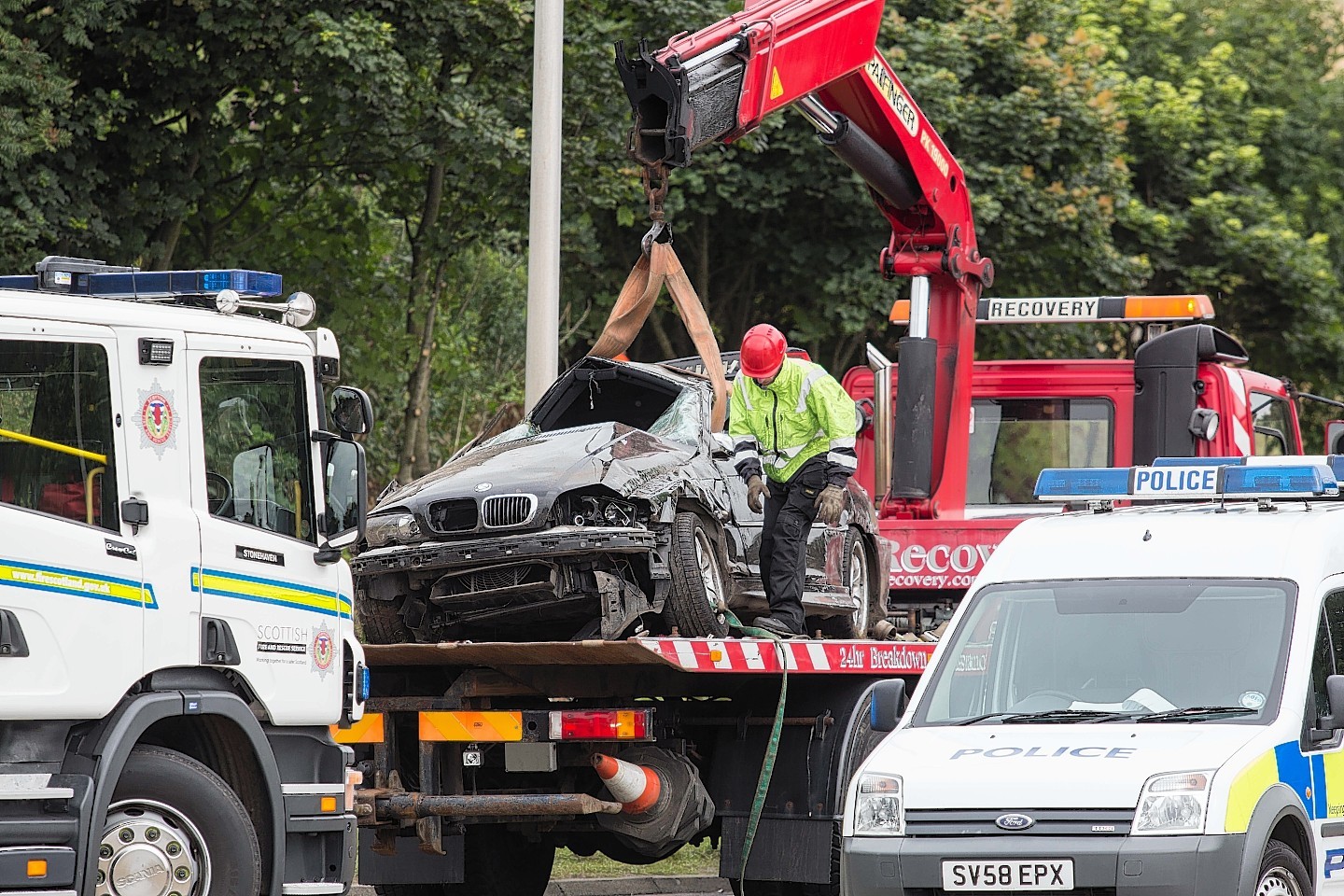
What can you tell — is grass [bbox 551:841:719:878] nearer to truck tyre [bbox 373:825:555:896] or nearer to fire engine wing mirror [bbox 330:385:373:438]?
truck tyre [bbox 373:825:555:896]

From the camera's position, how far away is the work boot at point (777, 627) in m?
9.38

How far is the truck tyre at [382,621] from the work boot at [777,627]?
1.73m

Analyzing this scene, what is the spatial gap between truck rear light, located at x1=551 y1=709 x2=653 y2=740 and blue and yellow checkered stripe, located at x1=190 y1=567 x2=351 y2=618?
1210mm

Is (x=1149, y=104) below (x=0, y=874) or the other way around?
the other way around

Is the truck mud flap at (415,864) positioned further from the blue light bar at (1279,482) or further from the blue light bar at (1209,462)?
the blue light bar at (1279,482)

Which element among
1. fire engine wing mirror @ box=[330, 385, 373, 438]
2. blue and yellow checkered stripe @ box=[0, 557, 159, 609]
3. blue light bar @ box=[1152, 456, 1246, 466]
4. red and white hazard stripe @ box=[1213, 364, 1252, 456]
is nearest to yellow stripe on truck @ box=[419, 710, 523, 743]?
fire engine wing mirror @ box=[330, 385, 373, 438]

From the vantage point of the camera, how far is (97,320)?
6977 millimetres

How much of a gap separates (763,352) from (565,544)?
1.77 metres

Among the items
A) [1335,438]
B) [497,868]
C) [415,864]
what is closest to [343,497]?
[415,864]

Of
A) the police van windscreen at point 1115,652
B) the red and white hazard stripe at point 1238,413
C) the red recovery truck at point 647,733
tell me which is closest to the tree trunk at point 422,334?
the red and white hazard stripe at point 1238,413

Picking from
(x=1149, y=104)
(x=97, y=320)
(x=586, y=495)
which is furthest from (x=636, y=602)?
(x=1149, y=104)

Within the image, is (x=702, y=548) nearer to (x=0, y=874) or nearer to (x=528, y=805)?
(x=528, y=805)

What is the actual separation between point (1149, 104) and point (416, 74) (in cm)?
1413

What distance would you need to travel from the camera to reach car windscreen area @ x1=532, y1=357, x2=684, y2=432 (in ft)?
33.1
